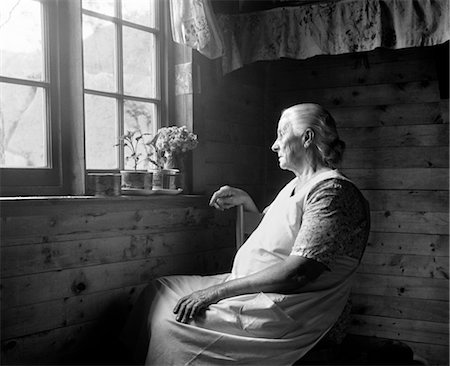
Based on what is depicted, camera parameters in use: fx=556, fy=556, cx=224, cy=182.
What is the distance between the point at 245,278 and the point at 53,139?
100 centimetres

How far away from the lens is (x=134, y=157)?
2557 mm

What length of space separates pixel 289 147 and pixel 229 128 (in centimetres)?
98

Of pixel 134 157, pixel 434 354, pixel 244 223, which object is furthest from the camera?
pixel 434 354

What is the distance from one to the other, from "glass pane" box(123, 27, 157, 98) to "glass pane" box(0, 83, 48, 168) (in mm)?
494

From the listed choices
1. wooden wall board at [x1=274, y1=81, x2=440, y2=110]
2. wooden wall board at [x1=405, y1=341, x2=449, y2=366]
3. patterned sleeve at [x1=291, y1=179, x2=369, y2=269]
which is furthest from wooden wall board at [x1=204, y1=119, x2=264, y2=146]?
wooden wall board at [x1=405, y1=341, x2=449, y2=366]

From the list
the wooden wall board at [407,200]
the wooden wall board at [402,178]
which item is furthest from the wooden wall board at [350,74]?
the wooden wall board at [407,200]

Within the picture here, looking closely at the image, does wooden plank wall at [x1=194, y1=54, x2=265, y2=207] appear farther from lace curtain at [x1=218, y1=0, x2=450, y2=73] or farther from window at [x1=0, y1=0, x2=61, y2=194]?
window at [x1=0, y1=0, x2=61, y2=194]

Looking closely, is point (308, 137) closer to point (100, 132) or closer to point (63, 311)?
point (100, 132)

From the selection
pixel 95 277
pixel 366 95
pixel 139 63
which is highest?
pixel 139 63

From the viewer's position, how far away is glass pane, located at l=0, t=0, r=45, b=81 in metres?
2.16

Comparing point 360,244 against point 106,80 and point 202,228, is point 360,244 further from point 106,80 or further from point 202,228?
point 106,80

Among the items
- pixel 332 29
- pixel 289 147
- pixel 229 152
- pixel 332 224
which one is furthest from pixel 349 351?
pixel 332 29

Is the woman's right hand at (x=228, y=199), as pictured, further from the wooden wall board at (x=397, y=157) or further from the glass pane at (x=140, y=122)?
A: the wooden wall board at (x=397, y=157)

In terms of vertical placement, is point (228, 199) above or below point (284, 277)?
above
